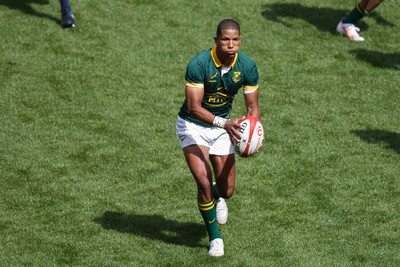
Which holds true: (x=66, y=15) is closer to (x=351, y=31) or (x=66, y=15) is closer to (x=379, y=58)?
(x=351, y=31)

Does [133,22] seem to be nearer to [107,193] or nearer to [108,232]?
[107,193]

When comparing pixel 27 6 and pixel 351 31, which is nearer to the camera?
pixel 351 31

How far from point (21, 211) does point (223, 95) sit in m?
3.33

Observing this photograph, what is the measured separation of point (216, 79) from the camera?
31.9ft

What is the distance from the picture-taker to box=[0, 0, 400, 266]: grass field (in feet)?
34.1

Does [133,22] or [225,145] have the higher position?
[225,145]

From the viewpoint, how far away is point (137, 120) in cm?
1392

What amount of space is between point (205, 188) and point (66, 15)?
25.2ft

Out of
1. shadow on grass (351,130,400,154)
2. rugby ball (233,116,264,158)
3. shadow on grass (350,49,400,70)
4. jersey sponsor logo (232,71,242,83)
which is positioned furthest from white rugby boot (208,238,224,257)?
shadow on grass (350,49,400,70)

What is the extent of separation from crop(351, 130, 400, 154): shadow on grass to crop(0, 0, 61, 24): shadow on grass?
6751 millimetres

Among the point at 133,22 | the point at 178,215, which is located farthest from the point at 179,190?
the point at 133,22

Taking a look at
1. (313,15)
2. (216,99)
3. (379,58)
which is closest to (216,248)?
(216,99)

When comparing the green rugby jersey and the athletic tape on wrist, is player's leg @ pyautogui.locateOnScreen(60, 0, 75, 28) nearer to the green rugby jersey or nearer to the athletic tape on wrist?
the green rugby jersey

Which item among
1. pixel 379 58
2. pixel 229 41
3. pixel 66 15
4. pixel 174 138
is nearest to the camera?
pixel 229 41
